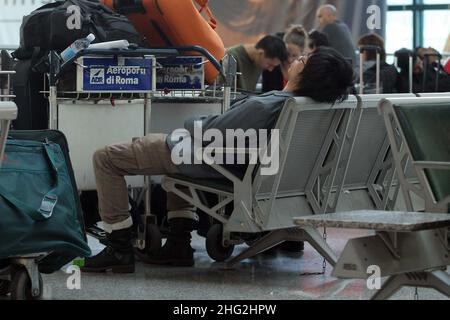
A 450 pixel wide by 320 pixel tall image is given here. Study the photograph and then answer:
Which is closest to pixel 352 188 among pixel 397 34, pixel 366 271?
pixel 366 271

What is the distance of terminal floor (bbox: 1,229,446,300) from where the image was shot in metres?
4.62

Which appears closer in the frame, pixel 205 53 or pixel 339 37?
pixel 205 53

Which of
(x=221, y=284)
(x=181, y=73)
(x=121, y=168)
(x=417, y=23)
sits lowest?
(x=221, y=284)

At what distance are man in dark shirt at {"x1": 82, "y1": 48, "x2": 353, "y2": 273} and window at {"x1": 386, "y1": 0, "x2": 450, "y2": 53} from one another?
21.2ft

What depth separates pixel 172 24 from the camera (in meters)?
5.68

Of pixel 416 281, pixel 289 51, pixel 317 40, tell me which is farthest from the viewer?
pixel 289 51

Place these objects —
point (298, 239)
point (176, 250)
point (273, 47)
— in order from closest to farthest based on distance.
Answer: point (298, 239)
point (176, 250)
point (273, 47)

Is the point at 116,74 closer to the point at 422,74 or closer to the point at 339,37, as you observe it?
the point at 339,37

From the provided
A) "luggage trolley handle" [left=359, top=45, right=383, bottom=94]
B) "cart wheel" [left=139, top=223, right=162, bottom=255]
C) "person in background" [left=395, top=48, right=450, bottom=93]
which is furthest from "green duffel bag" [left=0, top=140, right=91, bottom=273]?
"person in background" [left=395, top=48, right=450, bottom=93]

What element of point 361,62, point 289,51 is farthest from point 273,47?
point 361,62

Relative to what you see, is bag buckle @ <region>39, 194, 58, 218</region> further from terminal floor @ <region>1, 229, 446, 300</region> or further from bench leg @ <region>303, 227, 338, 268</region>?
bench leg @ <region>303, 227, 338, 268</region>

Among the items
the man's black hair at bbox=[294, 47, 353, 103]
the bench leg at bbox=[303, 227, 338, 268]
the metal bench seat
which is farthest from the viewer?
the bench leg at bbox=[303, 227, 338, 268]

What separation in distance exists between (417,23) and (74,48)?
6.76 metres

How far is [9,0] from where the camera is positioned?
8.20 m
